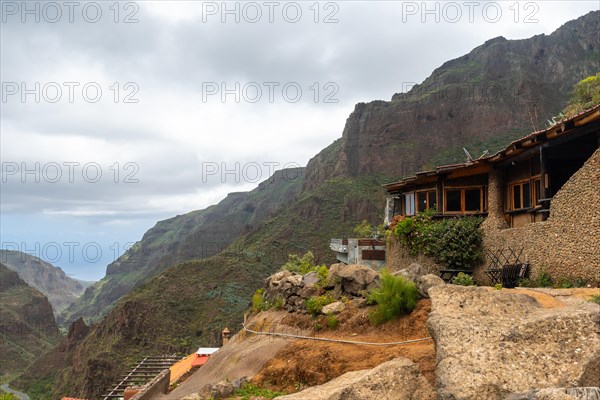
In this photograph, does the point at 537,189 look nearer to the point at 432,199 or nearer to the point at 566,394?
A: the point at 432,199

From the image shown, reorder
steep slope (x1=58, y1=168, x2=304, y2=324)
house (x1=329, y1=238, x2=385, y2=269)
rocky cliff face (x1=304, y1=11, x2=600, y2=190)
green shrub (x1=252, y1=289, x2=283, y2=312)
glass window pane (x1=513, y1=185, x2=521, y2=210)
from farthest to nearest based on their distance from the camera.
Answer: steep slope (x1=58, y1=168, x2=304, y2=324)
rocky cliff face (x1=304, y1=11, x2=600, y2=190)
house (x1=329, y1=238, x2=385, y2=269)
glass window pane (x1=513, y1=185, x2=521, y2=210)
green shrub (x1=252, y1=289, x2=283, y2=312)

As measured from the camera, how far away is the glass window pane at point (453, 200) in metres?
19.2

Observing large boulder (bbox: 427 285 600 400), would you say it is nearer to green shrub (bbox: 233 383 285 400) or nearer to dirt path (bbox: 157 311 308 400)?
green shrub (bbox: 233 383 285 400)

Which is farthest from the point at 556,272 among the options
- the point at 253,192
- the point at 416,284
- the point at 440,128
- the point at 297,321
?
the point at 253,192

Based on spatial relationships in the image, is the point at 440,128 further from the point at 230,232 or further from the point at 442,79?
the point at 230,232

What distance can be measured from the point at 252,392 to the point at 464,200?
1240cm

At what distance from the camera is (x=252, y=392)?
940cm

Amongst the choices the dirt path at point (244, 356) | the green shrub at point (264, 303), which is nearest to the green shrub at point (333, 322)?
the dirt path at point (244, 356)

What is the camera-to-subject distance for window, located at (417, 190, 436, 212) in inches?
811

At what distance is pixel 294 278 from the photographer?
45.8 feet

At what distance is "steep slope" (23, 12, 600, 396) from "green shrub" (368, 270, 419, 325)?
4301 centimetres

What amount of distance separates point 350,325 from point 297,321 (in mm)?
1652

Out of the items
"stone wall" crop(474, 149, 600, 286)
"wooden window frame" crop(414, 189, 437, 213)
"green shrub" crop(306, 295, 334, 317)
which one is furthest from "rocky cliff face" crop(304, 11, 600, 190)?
"green shrub" crop(306, 295, 334, 317)

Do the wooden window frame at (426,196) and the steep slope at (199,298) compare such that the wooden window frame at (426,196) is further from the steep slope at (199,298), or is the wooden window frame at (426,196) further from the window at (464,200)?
the steep slope at (199,298)
